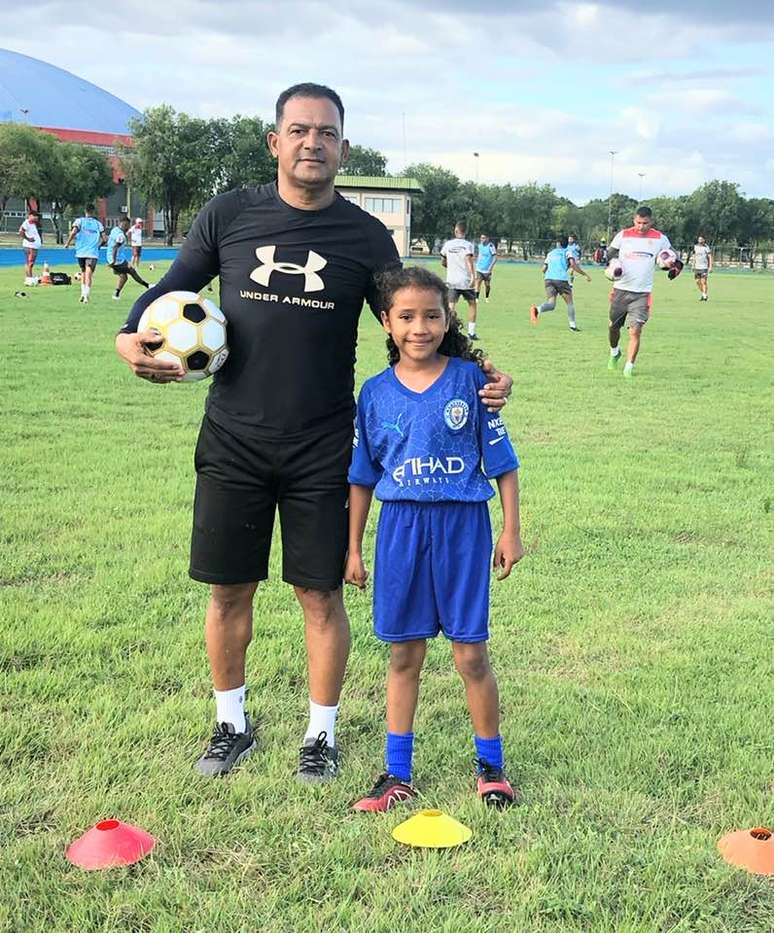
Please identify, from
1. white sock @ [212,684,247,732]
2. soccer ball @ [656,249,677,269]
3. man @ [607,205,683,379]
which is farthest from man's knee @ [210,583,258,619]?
soccer ball @ [656,249,677,269]

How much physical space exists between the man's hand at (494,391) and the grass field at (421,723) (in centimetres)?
125

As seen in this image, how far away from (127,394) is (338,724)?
720cm

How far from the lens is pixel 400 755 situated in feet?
10.5

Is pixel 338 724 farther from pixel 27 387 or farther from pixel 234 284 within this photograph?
pixel 27 387

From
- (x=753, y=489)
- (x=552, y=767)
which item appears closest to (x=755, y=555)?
(x=753, y=489)

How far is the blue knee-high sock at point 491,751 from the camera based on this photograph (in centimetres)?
320

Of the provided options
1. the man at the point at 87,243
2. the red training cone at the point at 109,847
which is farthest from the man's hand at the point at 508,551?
the man at the point at 87,243

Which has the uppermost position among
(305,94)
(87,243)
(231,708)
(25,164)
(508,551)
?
(25,164)

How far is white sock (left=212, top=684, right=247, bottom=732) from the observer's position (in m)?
3.48

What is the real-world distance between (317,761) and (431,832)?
58cm

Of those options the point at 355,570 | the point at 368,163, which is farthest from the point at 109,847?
the point at 368,163

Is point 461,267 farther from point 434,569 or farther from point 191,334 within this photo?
point 434,569

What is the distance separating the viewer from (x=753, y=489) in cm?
707

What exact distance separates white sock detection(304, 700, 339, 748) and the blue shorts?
0.51 meters
